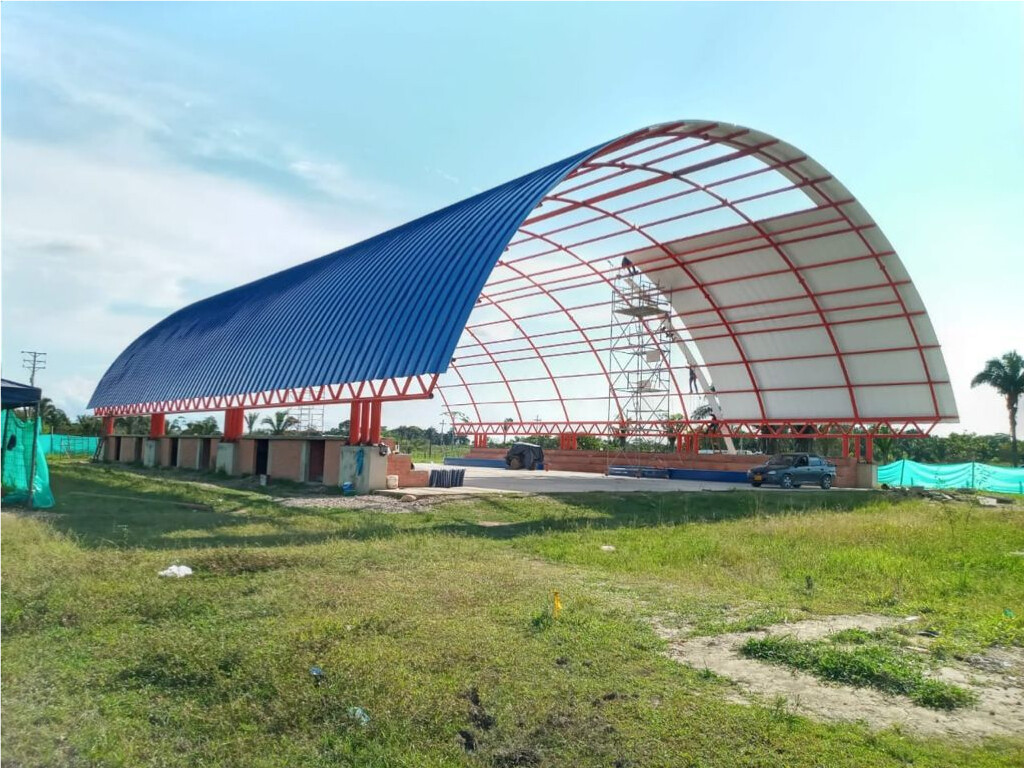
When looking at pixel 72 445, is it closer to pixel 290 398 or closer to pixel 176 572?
pixel 290 398

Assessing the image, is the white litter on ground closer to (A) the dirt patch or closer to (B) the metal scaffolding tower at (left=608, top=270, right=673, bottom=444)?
(A) the dirt patch

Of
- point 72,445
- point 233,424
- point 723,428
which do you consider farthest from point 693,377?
point 72,445

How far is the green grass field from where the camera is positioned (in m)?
5.38

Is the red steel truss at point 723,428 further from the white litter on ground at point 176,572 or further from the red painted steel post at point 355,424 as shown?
the white litter on ground at point 176,572

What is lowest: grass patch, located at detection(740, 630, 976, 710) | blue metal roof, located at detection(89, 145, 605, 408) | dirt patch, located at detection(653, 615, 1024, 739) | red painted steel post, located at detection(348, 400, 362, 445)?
dirt patch, located at detection(653, 615, 1024, 739)

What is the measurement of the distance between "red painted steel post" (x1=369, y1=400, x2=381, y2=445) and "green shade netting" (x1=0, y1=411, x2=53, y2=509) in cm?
1002

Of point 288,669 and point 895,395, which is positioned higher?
point 895,395

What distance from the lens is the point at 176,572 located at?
33.5 feet

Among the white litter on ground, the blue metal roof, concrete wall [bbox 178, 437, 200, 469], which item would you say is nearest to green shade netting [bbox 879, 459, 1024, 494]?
the blue metal roof

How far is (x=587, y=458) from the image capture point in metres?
48.6

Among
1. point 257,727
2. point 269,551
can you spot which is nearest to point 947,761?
point 257,727

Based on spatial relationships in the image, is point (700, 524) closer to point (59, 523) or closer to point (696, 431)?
point (59, 523)

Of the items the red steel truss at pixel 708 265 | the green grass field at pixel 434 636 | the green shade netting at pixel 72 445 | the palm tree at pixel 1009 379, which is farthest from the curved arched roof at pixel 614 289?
the palm tree at pixel 1009 379

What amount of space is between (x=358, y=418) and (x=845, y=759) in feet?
76.8
